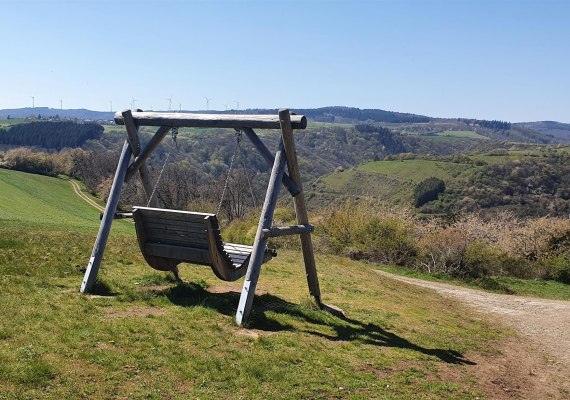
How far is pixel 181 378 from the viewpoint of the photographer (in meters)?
6.56

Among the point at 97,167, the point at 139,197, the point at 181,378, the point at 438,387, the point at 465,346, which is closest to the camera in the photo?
the point at 181,378

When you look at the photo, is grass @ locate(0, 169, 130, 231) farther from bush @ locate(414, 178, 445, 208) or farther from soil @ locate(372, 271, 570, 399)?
bush @ locate(414, 178, 445, 208)

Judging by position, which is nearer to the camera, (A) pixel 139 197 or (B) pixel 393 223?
(B) pixel 393 223

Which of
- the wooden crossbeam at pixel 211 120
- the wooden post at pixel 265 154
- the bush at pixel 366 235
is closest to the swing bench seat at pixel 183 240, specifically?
the wooden post at pixel 265 154

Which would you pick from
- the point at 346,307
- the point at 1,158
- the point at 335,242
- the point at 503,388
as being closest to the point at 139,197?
the point at 1,158

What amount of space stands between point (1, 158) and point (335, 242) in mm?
62720

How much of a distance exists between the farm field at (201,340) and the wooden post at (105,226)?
340 millimetres

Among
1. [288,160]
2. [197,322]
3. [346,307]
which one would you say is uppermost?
[288,160]

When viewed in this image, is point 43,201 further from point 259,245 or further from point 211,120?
point 259,245

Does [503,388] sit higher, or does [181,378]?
[181,378]

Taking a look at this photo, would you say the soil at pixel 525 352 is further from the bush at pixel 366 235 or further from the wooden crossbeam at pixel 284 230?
the bush at pixel 366 235

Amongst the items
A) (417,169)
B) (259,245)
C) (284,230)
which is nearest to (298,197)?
(284,230)

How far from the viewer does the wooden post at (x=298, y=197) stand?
9.77 m

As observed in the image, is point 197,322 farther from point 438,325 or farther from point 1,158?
point 1,158
